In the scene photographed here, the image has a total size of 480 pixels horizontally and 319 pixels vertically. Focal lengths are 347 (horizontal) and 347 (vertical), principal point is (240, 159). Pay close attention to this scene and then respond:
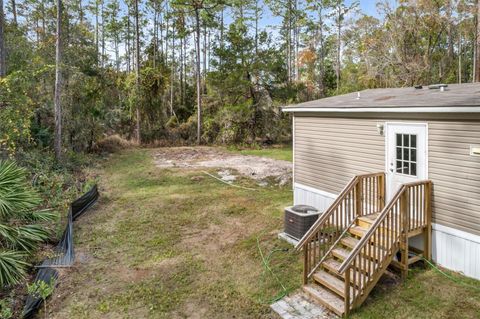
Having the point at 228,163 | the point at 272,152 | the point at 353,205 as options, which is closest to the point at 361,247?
the point at 353,205

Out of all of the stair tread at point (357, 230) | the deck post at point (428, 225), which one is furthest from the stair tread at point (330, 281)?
the deck post at point (428, 225)

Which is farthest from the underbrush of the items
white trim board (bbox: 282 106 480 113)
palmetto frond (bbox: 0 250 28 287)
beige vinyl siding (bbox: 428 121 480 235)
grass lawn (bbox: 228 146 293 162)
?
grass lawn (bbox: 228 146 293 162)

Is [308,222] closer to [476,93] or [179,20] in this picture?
[476,93]

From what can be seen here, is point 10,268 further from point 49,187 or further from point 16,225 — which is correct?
point 49,187

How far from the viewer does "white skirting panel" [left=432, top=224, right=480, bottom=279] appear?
464cm

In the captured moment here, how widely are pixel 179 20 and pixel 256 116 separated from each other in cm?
1047

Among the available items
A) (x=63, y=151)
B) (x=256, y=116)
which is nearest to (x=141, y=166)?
(x=63, y=151)

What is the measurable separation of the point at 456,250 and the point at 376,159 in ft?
5.99

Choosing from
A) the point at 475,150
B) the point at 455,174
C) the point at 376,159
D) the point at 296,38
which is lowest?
the point at 455,174

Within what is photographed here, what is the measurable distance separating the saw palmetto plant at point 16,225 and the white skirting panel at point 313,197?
5.09 meters

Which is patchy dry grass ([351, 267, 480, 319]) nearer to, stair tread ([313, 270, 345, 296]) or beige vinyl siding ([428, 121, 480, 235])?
stair tread ([313, 270, 345, 296])

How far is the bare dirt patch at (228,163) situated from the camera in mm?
11984

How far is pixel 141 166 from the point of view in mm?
14133

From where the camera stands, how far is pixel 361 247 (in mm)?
4207
